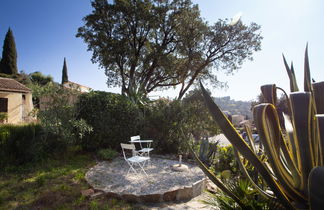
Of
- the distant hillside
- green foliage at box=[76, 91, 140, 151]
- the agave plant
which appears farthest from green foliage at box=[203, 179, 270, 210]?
the distant hillside

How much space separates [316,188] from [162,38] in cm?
1557

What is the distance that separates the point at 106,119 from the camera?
6742 millimetres

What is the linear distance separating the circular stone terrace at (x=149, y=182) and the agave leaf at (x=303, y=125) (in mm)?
2906

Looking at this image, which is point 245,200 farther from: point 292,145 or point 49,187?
point 49,187

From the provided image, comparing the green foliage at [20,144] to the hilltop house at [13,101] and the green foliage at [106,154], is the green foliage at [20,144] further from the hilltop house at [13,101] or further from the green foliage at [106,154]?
the hilltop house at [13,101]

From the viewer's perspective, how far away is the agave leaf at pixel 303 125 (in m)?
1.17

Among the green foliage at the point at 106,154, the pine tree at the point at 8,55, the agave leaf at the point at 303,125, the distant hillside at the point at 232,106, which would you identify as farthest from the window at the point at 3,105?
the distant hillside at the point at 232,106

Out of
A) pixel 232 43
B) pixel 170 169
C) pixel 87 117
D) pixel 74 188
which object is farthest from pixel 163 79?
pixel 74 188

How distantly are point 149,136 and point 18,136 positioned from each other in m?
4.59

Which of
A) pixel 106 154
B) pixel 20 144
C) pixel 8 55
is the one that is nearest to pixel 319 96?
pixel 106 154

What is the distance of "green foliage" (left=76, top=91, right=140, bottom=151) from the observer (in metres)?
6.66

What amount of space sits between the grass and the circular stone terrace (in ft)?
0.79

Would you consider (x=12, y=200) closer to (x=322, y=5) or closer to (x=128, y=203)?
(x=128, y=203)

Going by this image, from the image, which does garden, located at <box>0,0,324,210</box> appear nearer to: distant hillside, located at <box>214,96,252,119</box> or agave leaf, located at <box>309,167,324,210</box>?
agave leaf, located at <box>309,167,324,210</box>
